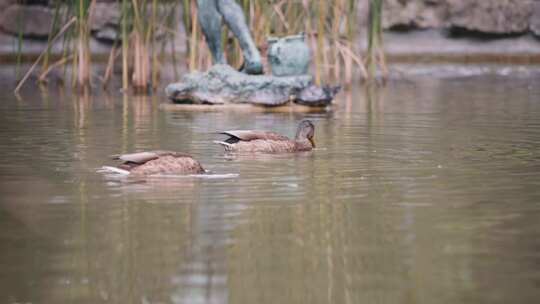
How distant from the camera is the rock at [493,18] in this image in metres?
23.6

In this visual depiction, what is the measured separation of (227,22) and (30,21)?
8.55m

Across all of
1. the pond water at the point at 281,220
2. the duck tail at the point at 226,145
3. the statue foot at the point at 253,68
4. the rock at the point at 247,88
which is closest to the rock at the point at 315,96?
the rock at the point at 247,88

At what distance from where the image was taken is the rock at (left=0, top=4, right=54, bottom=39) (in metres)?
22.8

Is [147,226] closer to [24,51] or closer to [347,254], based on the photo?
[347,254]

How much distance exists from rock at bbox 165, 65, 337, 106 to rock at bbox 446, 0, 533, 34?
8671mm

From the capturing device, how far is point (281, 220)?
679 cm

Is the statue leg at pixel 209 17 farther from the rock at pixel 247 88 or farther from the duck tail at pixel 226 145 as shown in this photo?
the duck tail at pixel 226 145

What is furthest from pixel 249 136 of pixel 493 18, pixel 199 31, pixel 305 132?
pixel 493 18

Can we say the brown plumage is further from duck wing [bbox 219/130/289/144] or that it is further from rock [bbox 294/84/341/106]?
rock [bbox 294/84/341/106]

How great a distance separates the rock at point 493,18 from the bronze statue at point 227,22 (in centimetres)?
890

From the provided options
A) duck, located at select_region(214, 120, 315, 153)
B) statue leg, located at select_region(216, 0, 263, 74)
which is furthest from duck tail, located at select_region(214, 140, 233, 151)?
statue leg, located at select_region(216, 0, 263, 74)

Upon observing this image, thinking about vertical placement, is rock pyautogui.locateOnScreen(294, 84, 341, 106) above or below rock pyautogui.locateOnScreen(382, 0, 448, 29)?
below

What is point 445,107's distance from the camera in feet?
51.2

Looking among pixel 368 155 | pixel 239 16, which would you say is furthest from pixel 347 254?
pixel 239 16
